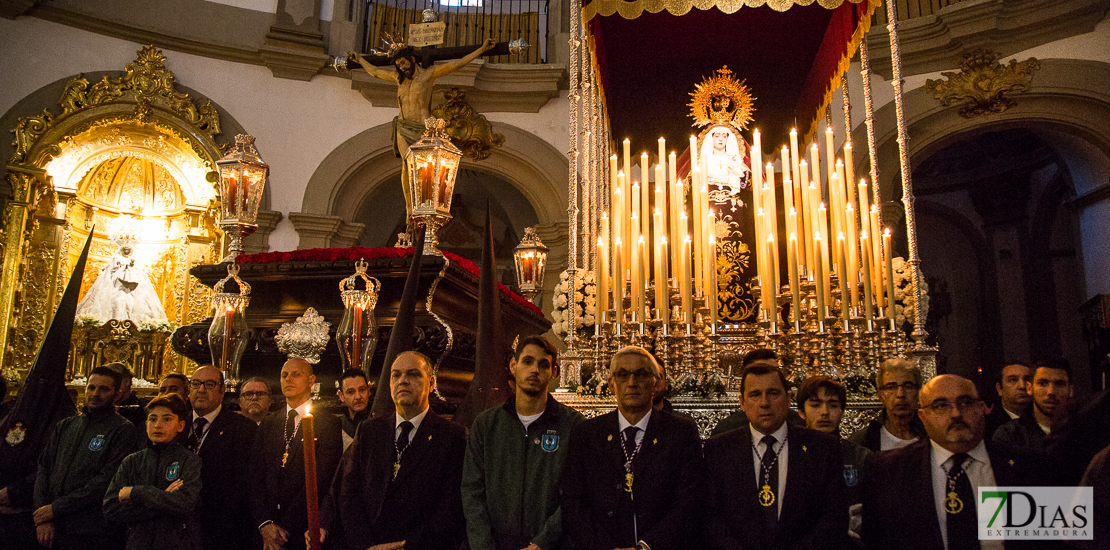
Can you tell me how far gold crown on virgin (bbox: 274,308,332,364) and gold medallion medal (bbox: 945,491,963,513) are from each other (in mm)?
3803

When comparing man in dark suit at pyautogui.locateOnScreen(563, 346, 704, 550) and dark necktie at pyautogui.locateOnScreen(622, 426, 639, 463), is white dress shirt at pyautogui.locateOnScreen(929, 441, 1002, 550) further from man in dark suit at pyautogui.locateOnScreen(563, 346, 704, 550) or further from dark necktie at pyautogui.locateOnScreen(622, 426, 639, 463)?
dark necktie at pyautogui.locateOnScreen(622, 426, 639, 463)

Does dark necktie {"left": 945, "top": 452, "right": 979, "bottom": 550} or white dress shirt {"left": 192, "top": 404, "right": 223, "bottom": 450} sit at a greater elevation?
white dress shirt {"left": 192, "top": 404, "right": 223, "bottom": 450}

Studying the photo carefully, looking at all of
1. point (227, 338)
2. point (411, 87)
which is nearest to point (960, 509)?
point (227, 338)

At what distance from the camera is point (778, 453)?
256cm

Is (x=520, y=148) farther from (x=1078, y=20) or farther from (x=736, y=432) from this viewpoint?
(x=736, y=432)

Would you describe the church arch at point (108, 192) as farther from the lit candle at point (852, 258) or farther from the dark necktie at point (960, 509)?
the dark necktie at point (960, 509)

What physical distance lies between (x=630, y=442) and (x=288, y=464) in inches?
63.6

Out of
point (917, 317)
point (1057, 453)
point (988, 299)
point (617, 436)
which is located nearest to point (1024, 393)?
point (917, 317)

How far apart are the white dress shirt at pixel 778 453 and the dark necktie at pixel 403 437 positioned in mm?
1282

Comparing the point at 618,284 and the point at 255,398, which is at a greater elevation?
the point at 618,284

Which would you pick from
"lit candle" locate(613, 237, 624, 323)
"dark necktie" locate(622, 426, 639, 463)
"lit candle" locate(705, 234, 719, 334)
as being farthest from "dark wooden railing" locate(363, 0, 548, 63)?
"dark necktie" locate(622, 426, 639, 463)

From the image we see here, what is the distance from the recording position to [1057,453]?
234 centimetres

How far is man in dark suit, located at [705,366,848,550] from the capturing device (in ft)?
7.96

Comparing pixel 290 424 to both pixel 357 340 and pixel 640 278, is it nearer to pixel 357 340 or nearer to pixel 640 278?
pixel 357 340
